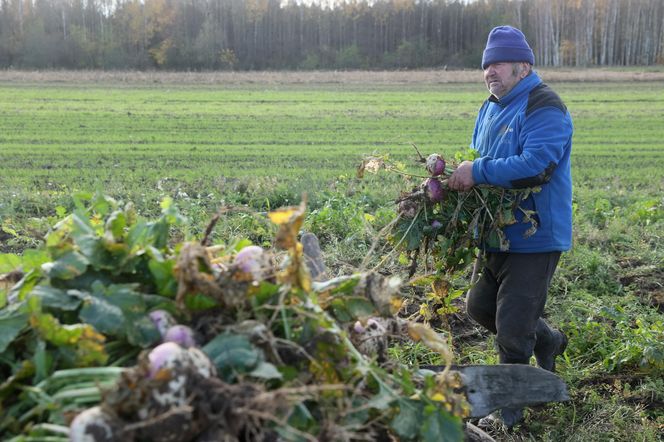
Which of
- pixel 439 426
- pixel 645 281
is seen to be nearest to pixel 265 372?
pixel 439 426

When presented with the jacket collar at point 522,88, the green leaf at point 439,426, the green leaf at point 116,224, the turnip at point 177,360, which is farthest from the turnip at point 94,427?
the jacket collar at point 522,88

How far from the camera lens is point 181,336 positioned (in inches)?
62.0

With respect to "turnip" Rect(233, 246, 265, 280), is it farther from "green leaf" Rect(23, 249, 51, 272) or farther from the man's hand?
the man's hand

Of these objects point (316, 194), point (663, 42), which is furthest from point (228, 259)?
point (663, 42)

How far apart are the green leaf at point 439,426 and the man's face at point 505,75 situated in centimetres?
239

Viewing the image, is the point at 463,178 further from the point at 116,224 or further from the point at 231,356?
the point at 231,356

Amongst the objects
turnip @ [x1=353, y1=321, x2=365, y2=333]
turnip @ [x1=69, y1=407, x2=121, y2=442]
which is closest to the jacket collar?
turnip @ [x1=353, y1=321, x2=365, y2=333]

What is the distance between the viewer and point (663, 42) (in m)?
60.0

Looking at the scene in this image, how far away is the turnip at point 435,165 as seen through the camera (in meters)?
3.69

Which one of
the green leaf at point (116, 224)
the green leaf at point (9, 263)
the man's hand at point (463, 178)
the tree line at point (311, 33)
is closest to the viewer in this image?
the green leaf at point (116, 224)

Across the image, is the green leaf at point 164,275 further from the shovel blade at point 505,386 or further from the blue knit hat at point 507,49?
the blue knit hat at point 507,49

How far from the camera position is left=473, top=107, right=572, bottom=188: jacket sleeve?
347 centimetres

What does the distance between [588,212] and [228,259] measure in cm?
695

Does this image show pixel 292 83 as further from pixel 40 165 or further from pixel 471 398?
pixel 471 398
